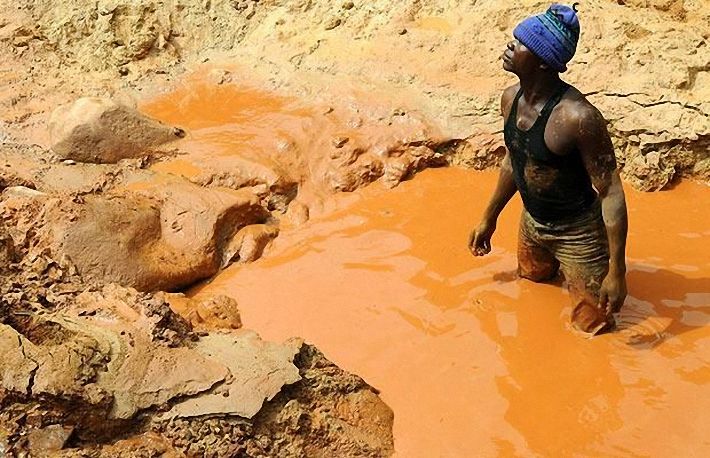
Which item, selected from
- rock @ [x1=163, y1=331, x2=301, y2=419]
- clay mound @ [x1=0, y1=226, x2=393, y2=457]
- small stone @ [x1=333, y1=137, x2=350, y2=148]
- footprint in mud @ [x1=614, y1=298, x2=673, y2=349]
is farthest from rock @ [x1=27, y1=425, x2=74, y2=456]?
small stone @ [x1=333, y1=137, x2=350, y2=148]

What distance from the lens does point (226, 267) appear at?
170 inches

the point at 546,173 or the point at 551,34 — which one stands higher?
the point at 551,34

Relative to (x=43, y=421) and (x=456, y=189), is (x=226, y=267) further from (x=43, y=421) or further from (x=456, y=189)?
(x=43, y=421)

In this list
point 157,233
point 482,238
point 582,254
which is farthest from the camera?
point 157,233

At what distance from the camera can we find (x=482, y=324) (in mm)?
3699

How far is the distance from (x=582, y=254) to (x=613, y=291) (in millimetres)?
306

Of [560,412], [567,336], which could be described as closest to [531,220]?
[567,336]

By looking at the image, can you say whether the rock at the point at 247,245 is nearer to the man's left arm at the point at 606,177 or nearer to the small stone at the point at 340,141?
the small stone at the point at 340,141

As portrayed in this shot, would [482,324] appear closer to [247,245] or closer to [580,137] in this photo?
[580,137]

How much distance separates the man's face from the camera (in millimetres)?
3061

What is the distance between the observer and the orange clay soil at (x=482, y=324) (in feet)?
10.3

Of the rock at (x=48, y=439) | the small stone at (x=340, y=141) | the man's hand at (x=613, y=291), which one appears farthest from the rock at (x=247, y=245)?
the man's hand at (x=613, y=291)

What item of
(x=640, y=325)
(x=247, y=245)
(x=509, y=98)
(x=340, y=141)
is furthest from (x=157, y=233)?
(x=640, y=325)

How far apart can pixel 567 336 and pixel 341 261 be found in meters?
1.29
